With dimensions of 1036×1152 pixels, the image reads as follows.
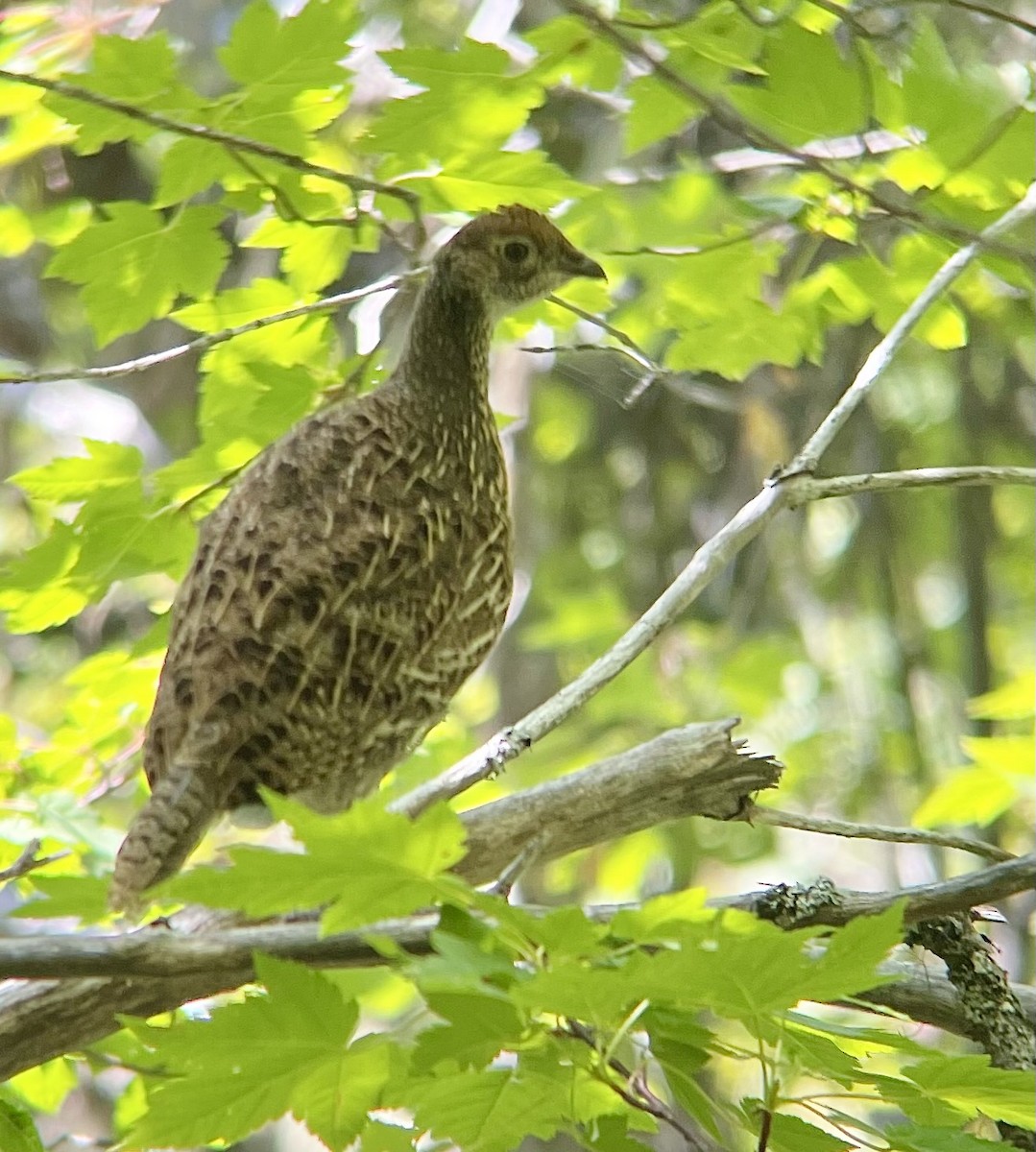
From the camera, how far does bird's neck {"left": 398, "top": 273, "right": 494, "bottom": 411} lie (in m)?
2.97

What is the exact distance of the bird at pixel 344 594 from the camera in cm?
251

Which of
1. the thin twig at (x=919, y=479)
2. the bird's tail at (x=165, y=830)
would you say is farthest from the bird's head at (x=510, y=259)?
the bird's tail at (x=165, y=830)

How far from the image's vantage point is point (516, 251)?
2.98m

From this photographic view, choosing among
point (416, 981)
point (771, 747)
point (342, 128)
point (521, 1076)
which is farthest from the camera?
point (771, 747)

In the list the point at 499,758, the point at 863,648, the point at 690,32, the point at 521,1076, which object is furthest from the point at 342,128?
the point at 521,1076

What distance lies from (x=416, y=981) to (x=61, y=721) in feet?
7.22

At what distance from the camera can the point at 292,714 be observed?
2.54 m

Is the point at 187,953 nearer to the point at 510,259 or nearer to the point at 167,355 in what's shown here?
the point at 167,355

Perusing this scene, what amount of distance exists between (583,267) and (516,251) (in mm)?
144

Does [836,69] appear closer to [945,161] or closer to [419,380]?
[945,161]

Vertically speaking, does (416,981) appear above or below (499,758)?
above

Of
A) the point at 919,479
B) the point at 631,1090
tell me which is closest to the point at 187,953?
the point at 631,1090

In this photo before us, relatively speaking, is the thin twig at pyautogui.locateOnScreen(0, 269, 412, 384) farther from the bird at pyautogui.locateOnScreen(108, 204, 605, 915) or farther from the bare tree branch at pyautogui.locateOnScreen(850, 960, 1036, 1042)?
the bare tree branch at pyautogui.locateOnScreen(850, 960, 1036, 1042)

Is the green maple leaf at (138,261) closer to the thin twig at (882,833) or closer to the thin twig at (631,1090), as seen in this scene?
the thin twig at (882,833)
